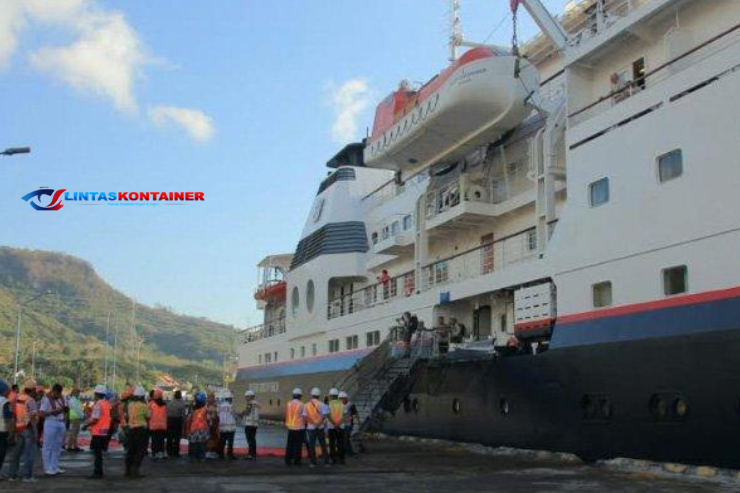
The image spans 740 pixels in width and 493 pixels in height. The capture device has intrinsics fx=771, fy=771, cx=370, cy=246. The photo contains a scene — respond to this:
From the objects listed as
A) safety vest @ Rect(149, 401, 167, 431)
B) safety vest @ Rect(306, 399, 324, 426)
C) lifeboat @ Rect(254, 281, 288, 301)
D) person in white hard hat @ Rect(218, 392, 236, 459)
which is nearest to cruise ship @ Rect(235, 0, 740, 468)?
person in white hard hat @ Rect(218, 392, 236, 459)

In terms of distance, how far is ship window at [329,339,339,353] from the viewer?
83.8ft

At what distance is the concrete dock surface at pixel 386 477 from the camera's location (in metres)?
10.0

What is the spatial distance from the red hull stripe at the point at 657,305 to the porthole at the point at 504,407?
2463 mm

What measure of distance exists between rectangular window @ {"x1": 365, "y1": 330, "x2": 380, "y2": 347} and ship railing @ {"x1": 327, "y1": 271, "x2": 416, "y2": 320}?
35.1 inches

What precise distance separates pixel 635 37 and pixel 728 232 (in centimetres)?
490

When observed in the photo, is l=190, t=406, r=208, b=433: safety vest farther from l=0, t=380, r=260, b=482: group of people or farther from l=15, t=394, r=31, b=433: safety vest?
l=15, t=394, r=31, b=433: safety vest

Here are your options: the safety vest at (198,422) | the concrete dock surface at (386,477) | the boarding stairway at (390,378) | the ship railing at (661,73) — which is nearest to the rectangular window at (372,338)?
the boarding stairway at (390,378)

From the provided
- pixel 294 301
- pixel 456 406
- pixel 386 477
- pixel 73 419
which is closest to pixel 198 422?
pixel 73 419

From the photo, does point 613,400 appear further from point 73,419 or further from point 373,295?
point 373,295

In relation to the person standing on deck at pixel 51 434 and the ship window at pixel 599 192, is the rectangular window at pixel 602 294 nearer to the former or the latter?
the ship window at pixel 599 192

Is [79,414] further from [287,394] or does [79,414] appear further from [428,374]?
[287,394]

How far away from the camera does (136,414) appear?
11.4 meters

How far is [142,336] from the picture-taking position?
195 metres

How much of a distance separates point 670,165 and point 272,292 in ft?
84.5
